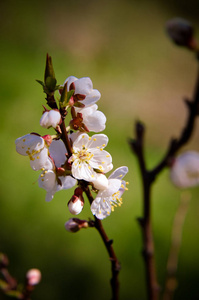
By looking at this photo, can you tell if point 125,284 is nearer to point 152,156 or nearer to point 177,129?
point 152,156

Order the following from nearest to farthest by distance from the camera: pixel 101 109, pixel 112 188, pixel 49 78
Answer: pixel 49 78 < pixel 112 188 < pixel 101 109

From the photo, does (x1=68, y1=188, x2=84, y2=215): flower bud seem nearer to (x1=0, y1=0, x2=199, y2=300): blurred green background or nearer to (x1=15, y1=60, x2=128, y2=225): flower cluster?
(x1=15, y1=60, x2=128, y2=225): flower cluster

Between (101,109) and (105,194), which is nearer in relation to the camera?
(105,194)

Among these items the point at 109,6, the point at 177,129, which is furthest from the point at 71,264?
the point at 109,6

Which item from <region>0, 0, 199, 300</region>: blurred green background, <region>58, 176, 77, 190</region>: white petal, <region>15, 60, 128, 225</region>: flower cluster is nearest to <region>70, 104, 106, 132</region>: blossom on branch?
<region>15, 60, 128, 225</region>: flower cluster

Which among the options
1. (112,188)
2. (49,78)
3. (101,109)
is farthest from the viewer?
(101,109)

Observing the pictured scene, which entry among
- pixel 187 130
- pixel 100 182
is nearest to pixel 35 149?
pixel 100 182

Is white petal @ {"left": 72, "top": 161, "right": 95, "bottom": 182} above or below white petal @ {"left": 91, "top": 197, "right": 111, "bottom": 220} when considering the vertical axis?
above

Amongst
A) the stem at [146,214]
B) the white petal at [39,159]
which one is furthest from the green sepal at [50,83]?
the stem at [146,214]

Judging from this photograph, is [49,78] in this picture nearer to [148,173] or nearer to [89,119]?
[89,119]
